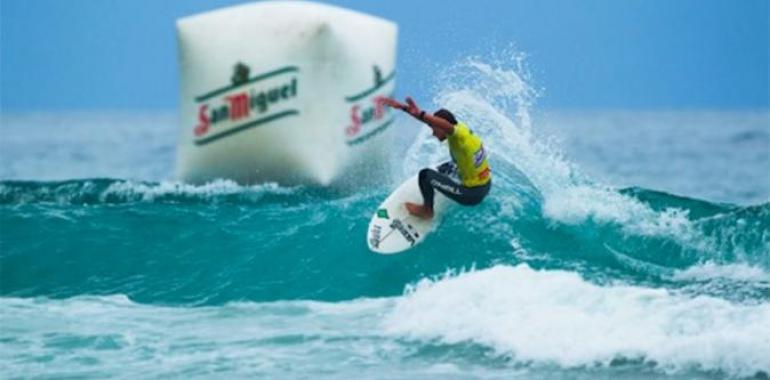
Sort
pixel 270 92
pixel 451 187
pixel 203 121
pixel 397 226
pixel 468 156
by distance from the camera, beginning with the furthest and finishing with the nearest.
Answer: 1. pixel 203 121
2. pixel 270 92
3. pixel 397 226
4. pixel 451 187
5. pixel 468 156

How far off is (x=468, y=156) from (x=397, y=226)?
1.14 metres

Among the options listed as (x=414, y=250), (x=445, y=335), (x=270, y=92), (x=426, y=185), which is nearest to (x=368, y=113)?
(x=270, y=92)

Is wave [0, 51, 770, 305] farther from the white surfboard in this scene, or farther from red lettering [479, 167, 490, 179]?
red lettering [479, 167, 490, 179]

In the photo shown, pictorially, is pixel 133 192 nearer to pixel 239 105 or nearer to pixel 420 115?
pixel 239 105

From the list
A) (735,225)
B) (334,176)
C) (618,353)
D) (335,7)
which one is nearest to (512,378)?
(618,353)

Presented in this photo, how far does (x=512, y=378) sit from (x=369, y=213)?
18.6 ft

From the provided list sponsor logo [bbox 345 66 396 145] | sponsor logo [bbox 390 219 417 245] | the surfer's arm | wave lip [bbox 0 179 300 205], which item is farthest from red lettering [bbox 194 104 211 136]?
the surfer's arm

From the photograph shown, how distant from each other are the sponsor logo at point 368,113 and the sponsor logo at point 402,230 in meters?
4.65

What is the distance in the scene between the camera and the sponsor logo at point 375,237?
37.9 ft

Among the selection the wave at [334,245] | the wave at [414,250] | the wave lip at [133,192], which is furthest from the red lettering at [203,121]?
the wave at [334,245]

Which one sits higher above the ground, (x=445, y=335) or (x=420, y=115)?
(x=420, y=115)

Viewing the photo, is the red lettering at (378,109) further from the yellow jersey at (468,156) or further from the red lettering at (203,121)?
the yellow jersey at (468,156)

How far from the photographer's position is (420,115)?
1002 centimetres

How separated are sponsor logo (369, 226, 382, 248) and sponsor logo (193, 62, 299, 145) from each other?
4.32m
